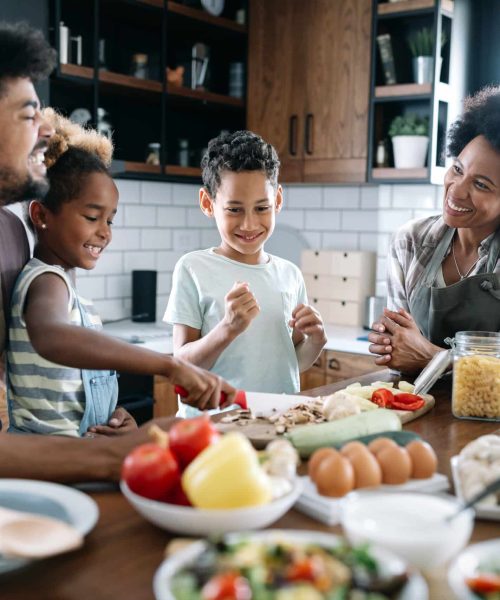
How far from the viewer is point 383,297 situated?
371 cm

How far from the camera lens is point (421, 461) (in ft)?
3.86

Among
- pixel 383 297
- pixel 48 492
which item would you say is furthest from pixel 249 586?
pixel 383 297

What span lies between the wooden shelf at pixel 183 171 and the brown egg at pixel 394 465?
279cm

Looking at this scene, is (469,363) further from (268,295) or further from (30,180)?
(30,180)

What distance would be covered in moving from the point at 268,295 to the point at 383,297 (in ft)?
5.23

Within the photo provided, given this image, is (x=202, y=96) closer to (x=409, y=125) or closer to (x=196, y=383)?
(x=409, y=125)

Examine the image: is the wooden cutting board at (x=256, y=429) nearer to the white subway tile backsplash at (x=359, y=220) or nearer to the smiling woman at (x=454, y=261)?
the smiling woman at (x=454, y=261)

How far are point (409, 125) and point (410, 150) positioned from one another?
12cm

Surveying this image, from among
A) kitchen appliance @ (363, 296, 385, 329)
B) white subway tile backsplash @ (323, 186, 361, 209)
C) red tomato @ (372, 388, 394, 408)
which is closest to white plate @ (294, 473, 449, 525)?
red tomato @ (372, 388, 394, 408)

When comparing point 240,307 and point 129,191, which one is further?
point 129,191

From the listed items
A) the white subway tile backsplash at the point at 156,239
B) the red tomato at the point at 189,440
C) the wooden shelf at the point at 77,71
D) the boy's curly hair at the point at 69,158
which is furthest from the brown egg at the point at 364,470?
the white subway tile backsplash at the point at 156,239

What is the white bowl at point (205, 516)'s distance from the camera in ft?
3.06

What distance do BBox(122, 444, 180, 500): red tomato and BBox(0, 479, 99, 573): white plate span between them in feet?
0.25

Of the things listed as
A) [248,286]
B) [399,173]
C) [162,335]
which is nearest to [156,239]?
[162,335]
